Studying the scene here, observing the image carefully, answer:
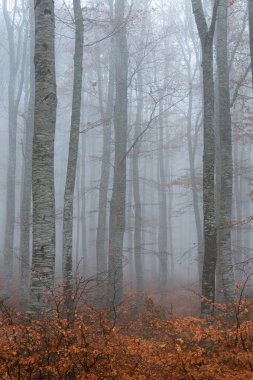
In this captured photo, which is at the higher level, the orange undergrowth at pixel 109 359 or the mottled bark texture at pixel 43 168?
the mottled bark texture at pixel 43 168

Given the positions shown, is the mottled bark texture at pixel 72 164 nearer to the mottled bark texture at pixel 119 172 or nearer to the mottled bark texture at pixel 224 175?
the mottled bark texture at pixel 119 172

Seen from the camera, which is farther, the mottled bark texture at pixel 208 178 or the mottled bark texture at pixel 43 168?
the mottled bark texture at pixel 208 178

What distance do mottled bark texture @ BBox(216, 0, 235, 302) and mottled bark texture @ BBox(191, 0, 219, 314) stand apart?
63cm

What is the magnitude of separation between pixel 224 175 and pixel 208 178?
206 centimetres

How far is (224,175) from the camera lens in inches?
392

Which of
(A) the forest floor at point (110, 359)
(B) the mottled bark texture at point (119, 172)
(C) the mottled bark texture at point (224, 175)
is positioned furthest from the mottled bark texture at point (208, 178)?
(B) the mottled bark texture at point (119, 172)

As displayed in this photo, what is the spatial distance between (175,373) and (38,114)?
15.0 feet

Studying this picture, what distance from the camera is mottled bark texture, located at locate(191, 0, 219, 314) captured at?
759 cm

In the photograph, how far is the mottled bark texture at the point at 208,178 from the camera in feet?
24.9

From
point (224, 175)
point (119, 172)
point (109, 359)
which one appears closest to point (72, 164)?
point (119, 172)

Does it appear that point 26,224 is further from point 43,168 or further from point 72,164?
point 43,168

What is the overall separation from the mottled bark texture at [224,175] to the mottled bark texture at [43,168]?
4127 mm

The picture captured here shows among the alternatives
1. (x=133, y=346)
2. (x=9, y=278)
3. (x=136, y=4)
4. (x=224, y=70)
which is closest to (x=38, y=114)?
(x=133, y=346)

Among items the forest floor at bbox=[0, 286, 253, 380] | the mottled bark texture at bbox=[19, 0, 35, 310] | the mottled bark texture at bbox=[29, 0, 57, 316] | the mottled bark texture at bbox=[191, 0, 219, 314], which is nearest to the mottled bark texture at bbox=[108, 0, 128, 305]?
the mottled bark texture at bbox=[19, 0, 35, 310]
